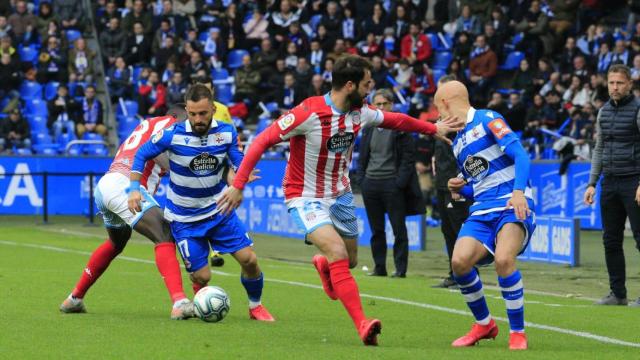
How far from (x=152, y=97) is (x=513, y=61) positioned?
830 cm

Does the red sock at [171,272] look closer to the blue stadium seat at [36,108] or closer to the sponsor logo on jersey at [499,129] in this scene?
→ the sponsor logo on jersey at [499,129]

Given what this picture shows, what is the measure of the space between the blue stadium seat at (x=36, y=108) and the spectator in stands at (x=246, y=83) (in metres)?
4.43

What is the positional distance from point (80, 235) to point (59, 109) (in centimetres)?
779

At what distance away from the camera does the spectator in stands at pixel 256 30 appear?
3188 cm

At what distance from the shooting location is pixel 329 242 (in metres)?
9.41

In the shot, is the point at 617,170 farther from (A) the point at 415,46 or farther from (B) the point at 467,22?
(B) the point at 467,22

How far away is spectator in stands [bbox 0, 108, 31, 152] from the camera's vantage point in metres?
28.3

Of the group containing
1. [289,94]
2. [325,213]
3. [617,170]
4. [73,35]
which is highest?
[325,213]

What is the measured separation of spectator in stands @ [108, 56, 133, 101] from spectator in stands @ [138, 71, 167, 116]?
2.29ft

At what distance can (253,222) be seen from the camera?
23.9m

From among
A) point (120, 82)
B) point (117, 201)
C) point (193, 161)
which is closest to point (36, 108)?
point (120, 82)

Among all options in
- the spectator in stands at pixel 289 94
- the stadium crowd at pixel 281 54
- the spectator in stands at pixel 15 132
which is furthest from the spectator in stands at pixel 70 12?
the spectator in stands at pixel 289 94

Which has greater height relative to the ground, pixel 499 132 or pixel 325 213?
pixel 499 132

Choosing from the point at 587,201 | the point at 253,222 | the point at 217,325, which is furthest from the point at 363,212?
the point at 217,325
